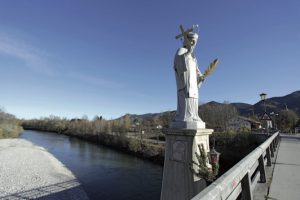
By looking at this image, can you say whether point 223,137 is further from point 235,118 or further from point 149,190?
point 235,118

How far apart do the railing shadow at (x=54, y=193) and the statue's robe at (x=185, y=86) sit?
37.7ft

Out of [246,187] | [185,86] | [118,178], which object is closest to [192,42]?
[185,86]

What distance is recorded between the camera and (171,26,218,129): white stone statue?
5891mm

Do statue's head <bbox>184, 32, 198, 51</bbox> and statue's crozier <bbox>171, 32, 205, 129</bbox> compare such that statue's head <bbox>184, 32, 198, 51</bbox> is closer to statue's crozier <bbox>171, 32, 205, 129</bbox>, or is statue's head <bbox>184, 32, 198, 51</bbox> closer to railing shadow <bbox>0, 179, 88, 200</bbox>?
statue's crozier <bbox>171, 32, 205, 129</bbox>

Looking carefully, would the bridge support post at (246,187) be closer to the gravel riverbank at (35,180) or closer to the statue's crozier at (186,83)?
the statue's crozier at (186,83)

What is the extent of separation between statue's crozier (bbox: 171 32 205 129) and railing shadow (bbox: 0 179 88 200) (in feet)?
37.5

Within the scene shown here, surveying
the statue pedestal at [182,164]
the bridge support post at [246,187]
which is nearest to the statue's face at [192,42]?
the statue pedestal at [182,164]

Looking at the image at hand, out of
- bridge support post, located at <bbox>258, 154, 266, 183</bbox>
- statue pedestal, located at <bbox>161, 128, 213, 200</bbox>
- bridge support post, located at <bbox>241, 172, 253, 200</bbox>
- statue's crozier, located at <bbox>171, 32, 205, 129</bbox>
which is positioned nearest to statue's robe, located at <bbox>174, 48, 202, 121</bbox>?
statue's crozier, located at <bbox>171, 32, 205, 129</bbox>

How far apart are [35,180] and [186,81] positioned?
17.1 m

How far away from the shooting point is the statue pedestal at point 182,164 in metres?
5.28

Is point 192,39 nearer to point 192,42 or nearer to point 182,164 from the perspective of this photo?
point 192,42

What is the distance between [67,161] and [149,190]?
48.2ft

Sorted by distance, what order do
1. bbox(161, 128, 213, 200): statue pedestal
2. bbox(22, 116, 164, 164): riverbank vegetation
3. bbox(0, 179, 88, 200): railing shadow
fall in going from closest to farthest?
bbox(161, 128, 213, 200): statue pedestal, bbox(0, 179, 88, 200): railing shadow, bbox(22, 116, 164, 164): riverbank vegetation

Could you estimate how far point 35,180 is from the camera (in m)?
18.0
